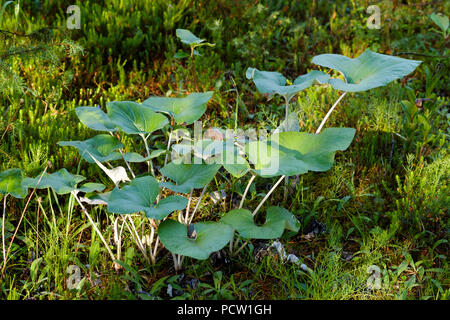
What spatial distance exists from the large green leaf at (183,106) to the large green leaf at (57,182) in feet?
1.75

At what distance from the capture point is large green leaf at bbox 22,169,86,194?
6.42ft

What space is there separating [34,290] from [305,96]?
93.4 inches

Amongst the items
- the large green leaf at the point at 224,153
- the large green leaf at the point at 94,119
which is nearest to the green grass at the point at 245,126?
the large green leaf at the point at 94,119

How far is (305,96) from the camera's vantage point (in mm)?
3494

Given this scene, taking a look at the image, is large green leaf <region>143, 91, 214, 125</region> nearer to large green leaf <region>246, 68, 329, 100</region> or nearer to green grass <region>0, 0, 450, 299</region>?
large green leaf <region>246, 68, 329, 100</region>

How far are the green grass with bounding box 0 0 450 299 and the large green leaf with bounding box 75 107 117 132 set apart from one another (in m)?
0.41

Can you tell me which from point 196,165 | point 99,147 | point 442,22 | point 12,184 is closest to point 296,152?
point 196,165

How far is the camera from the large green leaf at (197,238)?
1761mm

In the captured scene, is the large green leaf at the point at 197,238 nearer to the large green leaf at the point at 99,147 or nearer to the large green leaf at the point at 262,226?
the large green leaf at the point at 262,226

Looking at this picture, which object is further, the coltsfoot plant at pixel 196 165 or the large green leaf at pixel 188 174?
the large green leaf at pixel 188 174

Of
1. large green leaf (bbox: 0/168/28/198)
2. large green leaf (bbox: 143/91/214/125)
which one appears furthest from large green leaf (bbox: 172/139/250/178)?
large green leaf (bbox: 0/168/28/198)

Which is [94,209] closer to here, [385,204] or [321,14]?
[385,204]

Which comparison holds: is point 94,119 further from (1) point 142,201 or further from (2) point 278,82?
(2) point 278,82
